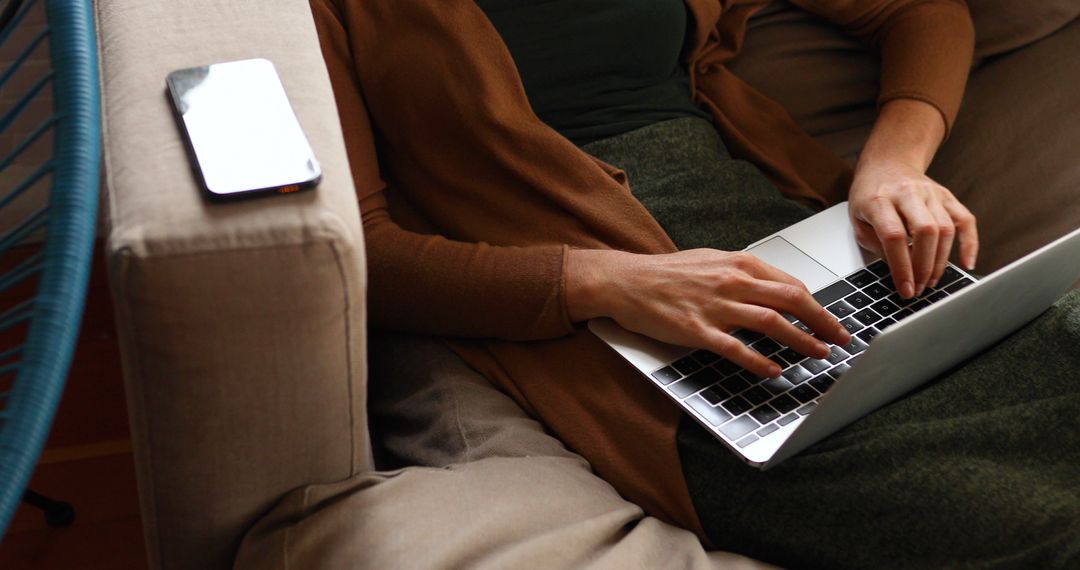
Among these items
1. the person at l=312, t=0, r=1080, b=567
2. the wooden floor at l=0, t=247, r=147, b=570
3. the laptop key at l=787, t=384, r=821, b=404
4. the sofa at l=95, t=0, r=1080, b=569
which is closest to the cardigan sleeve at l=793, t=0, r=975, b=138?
the person at l=312, t=0, r=1080, b=567

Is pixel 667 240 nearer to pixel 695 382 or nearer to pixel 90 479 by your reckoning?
pixel 695 382

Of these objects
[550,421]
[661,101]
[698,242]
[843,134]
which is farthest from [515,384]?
[843,134]

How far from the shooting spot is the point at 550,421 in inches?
37.7

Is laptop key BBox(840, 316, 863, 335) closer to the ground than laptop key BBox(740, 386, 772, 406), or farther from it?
farther from it

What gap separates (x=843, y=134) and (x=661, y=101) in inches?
12.7

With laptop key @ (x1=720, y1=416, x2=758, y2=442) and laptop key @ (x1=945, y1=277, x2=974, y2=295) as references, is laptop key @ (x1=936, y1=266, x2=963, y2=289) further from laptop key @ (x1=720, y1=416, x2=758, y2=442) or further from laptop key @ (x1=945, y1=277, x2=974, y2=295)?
laptop key @ (x1=720, y1=416, x2=758, y2=442)

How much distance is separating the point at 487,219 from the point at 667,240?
18 cm

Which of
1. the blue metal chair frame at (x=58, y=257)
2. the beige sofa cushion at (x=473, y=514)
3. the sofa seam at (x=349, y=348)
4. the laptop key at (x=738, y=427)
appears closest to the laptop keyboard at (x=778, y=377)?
the laptop key at (x=738, y=427)

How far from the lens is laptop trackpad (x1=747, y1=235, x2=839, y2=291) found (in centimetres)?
101

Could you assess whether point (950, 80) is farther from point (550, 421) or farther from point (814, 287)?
point (550, 421)

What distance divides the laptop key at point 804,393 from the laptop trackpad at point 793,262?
0.46 ft

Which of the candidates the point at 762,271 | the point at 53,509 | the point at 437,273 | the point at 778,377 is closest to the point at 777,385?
the point at 778,377

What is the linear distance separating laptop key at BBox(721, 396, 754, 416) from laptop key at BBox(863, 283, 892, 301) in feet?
0.68

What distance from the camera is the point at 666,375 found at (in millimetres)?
904
